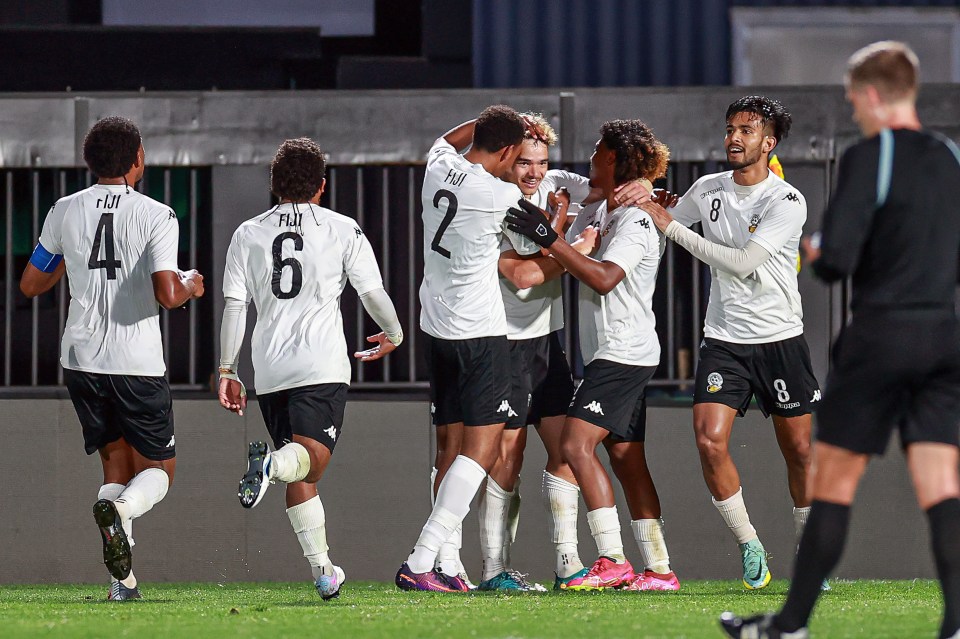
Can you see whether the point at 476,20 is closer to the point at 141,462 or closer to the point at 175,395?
the point at 175,395

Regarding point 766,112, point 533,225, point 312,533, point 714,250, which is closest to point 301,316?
point 312,533

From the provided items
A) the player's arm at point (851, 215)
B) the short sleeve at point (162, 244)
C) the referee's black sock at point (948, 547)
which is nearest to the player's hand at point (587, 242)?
the short sleeve at point (162, 244)

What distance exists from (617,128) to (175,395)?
391cm

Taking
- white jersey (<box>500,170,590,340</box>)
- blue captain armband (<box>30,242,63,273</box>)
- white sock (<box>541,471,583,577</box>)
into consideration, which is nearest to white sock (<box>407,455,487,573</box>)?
white sock (<box>541,471,583,577</box>)

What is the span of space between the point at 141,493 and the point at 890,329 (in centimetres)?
355

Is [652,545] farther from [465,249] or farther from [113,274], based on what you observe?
[113,274]

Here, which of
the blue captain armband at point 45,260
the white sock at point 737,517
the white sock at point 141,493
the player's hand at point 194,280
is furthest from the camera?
the white sock at point 737,517

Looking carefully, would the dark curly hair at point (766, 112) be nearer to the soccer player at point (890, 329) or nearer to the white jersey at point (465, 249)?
the white jersey at point (465, 249)

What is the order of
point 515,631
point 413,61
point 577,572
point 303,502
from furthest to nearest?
point 413,61, point 577,572, point 303,502, point 515,631

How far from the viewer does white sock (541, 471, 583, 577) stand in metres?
6.71

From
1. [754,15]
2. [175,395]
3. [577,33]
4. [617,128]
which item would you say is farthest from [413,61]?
[617,128]

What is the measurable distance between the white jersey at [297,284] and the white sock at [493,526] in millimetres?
1209

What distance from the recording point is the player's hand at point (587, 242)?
258 inches

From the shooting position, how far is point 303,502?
19.7 ft
